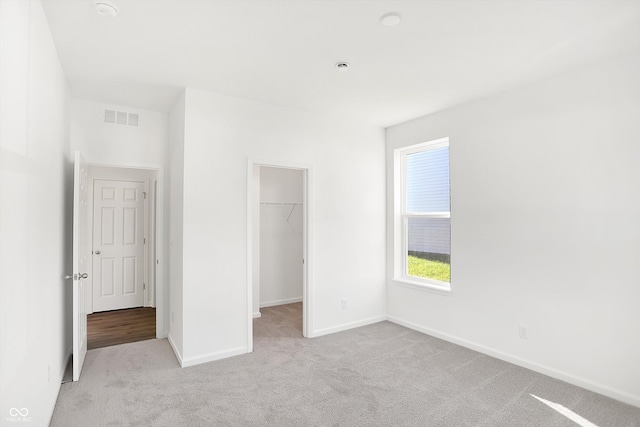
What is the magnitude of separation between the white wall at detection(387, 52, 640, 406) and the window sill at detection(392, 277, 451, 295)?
82 millimetres

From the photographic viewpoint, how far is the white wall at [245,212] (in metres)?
3.36

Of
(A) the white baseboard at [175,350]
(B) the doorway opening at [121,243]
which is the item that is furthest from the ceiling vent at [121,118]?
(A) the white baseboard at [175,350]

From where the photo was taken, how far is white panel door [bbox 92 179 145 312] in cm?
524

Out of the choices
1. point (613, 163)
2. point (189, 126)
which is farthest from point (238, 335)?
point (613, 163)

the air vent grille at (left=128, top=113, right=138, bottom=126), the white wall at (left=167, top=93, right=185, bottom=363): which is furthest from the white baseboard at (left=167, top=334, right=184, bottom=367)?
the air vent grille at (left=128, top=113, right=138, bottom=126)

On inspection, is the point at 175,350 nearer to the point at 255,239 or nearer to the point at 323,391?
the point at 323,391

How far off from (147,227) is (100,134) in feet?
6.93

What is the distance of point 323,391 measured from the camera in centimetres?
279

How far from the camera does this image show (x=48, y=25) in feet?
7.32

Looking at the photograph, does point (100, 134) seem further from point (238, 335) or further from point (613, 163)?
point (613, 163)

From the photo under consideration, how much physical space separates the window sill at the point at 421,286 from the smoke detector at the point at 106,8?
12.9ft

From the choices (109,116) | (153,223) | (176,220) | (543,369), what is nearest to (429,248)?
(543,369)

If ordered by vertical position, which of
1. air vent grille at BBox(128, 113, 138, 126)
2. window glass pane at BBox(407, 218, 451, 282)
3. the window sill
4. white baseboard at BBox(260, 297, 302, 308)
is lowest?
white baseboard at BBox(260, 297, 302, 308)

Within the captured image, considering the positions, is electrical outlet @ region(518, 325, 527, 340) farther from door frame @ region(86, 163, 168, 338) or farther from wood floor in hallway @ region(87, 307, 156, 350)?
wood floor in hallway @ region(87, 307, 156, 350)
